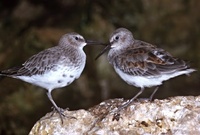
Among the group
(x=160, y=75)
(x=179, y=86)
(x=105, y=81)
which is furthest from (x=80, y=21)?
(x=160, y=75)

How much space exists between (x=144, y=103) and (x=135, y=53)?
0.72m

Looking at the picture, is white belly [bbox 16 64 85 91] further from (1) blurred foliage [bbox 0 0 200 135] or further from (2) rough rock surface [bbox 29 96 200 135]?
(1) blurred foliage [bbox 0 0 200 135]

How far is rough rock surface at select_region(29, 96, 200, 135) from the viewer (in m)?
A: 6.39

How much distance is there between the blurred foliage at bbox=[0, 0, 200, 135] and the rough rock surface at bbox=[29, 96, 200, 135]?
4100mm

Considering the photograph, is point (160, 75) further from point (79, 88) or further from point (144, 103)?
point (79, 88)

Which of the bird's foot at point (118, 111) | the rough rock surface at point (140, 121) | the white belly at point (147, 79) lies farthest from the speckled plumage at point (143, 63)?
the rough rock surface at point (140, 121)

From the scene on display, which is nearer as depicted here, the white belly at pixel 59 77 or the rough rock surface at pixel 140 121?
the rough rock surface at pixel 140 121

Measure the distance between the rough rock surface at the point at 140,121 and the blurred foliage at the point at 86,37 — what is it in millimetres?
4100

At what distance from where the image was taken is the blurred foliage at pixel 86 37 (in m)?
10.9

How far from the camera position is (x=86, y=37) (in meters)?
11.8

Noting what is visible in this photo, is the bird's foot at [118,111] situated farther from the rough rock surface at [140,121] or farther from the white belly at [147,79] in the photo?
the white belly at [147,79]

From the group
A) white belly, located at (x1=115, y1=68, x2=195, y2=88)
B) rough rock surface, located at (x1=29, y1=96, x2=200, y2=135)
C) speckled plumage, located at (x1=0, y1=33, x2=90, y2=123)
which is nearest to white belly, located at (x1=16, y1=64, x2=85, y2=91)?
speckled plumage, located at (x1=0, y1=33, x2=90, y2=123)

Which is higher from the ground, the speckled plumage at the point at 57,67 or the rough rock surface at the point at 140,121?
the speckled plumage at the point at 57,67

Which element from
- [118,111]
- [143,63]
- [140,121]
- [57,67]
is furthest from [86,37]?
[140,121]
